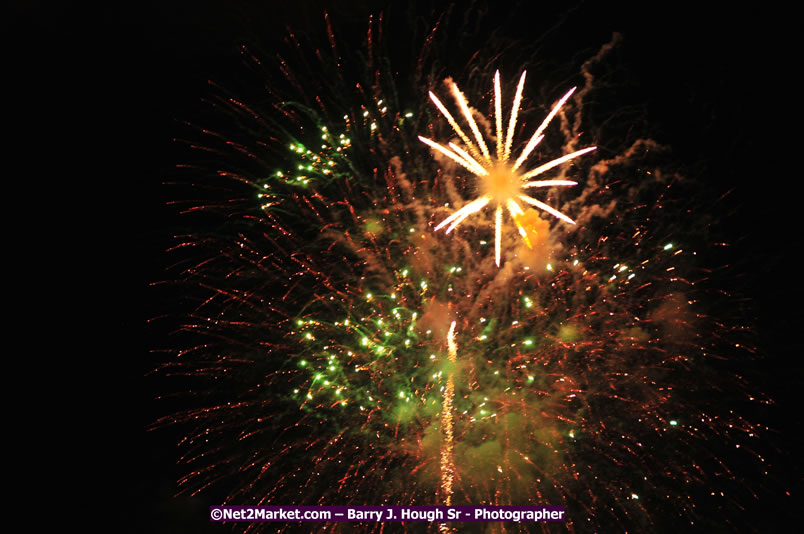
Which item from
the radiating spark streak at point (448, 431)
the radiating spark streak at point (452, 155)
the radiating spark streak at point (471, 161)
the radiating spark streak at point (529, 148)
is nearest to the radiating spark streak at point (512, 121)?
the radiating spark streak at point (529, 148)

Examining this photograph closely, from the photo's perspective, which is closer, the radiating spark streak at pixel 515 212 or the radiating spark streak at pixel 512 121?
the radiating spark streak at pixel 512 121

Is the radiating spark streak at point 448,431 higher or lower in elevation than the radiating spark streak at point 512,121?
lower

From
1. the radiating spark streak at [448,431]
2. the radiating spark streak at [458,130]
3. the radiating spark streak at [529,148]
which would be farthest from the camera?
the radiating spark streak at [448,431]

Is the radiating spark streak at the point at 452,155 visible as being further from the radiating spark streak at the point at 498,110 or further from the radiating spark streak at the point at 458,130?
the radiating spark streak at the point at 498,110

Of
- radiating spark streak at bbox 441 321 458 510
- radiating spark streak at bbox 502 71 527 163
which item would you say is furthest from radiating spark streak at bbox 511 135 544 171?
radiating spark streak at bbox 441 321 458 510

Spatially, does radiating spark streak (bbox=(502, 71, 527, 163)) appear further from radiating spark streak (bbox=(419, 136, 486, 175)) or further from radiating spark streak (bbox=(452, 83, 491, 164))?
radiating spark streak (bbox=(419, 136, 486, 175))

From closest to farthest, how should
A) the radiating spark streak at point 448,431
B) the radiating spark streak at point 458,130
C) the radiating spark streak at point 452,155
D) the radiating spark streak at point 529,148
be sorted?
the radiating spark streak at point 452,155, the radiating spark streak at point 529,148, the radiating spark streak at point 458,130, the radiating spark streak at point 448,431

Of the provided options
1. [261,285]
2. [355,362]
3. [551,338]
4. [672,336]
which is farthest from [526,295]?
[261,285]

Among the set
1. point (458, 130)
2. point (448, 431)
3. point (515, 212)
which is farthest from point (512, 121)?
point (448, 431)
